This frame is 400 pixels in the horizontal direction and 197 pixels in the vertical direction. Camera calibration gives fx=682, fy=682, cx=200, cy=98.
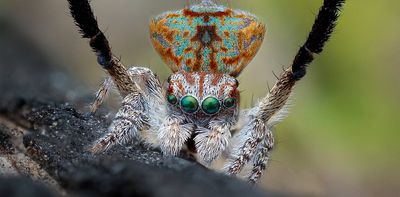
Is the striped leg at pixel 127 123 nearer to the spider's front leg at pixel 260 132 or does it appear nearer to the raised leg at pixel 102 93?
the raised leg at pixel 102 93

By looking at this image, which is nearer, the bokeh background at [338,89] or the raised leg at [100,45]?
the raised leg at [100,45]

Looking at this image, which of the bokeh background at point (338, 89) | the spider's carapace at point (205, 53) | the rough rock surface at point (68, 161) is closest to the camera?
the rough rock surface at point (68, 161)

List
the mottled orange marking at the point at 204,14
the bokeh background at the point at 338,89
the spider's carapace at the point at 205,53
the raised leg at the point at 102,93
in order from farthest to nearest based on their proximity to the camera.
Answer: the bokeh background at the point at 338,89 → the raised leg at the point at 102,93 → the mottled orange marking at the point at 204,14 → the spider's carapace at the point at 205,53

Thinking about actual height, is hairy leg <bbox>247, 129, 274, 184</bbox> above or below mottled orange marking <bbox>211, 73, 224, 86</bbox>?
below

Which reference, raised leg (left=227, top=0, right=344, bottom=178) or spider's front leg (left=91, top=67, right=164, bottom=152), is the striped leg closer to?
spider's front leg (left=91, top=67, right=164, bottom=152)

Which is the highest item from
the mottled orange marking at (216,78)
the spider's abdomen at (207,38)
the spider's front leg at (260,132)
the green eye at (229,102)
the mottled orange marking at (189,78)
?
the spider's abdomen at (207,38)

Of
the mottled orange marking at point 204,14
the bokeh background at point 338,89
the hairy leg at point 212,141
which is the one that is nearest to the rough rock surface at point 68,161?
the hairy leg at point 212,141

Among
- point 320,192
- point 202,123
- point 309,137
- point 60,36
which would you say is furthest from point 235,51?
point 60,36

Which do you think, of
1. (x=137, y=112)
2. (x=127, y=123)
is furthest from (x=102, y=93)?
(x=127, y=123)

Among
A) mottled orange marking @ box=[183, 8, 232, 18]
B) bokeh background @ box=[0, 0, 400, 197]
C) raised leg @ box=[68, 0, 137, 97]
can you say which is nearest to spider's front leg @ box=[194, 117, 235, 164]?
raised leg @ box=[68, 0, 137, 97]
